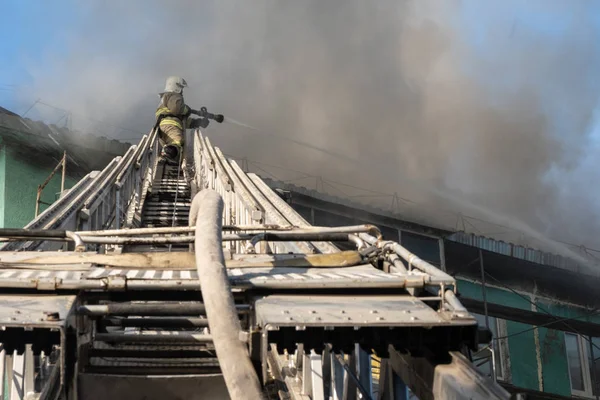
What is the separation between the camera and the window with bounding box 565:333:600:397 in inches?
735

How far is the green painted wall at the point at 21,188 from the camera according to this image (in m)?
Answer: 16.5

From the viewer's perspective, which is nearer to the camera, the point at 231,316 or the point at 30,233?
the point at 231,316

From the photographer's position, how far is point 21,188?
1725cm

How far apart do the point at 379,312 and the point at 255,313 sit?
0.65m

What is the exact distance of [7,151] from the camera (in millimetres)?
17234

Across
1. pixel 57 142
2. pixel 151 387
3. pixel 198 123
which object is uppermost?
pixel 198 123

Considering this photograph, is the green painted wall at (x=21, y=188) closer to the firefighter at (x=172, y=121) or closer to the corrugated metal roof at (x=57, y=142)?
the corrugated metal roof at (x=57, y=142)

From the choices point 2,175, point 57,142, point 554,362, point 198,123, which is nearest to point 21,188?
point 2,175

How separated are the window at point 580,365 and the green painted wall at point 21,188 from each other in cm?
1443

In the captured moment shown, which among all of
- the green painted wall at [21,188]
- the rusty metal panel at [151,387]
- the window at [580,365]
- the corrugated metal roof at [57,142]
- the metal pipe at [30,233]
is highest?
the corrugated metal roof at [57,142]

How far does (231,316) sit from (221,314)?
0.04 metres

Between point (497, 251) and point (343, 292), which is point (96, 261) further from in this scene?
point (497, 251)

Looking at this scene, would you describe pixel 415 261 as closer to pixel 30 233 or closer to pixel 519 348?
pixel 30 233

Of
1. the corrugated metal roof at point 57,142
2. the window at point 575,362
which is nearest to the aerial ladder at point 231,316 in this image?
the corrugated metal roof at point 57,142
